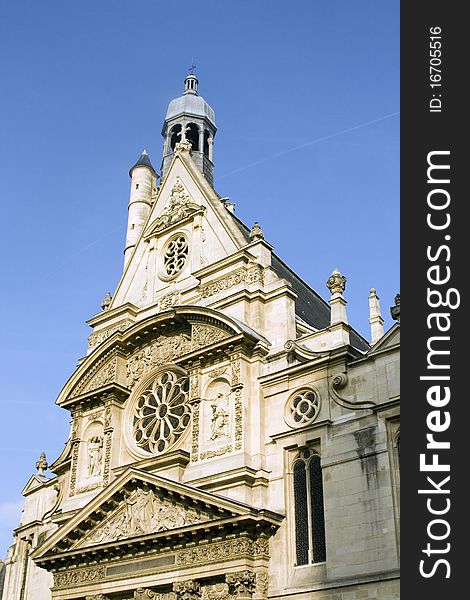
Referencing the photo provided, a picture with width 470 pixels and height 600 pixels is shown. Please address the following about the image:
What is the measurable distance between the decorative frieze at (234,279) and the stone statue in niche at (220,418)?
3.32m

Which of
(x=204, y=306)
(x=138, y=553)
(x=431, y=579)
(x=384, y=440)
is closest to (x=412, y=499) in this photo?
(x=431, y=579)

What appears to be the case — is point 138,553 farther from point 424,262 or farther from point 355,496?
point 424,262

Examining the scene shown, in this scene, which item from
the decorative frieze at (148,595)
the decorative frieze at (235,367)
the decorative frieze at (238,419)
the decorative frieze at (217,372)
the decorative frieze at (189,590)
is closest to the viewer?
the decorative frieze at (189,590)

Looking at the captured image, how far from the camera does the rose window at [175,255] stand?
24016 millimetres

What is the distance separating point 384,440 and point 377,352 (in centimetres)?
196

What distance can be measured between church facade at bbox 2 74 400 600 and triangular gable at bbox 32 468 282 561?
44mm

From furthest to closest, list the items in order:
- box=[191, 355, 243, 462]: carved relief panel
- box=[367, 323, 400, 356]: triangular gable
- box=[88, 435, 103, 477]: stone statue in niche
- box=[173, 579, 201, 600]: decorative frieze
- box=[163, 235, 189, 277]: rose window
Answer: box=[163, 235, 189, 277]: rose window
box=[88, 435, 103, 477]: stone statue in niche
box=[191, 355, 243, 462]: carved relief panel
box=[173, 579, 201, 600]: decorative frieze
box=[367, 323, 400, 356]: triangular gable

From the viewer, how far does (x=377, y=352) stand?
17531mm

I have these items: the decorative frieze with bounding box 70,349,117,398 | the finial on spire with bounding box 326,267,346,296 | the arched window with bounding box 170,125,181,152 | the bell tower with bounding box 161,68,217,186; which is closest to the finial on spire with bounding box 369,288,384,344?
the finial on spire with bounding box 326,267,346,296

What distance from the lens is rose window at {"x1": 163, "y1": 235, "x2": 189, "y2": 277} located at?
24.0 m

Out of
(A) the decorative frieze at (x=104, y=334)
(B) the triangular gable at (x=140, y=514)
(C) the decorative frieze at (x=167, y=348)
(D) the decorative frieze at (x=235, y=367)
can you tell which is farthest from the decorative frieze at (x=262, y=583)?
(A) the decorative frieze at (x=104, y=334)

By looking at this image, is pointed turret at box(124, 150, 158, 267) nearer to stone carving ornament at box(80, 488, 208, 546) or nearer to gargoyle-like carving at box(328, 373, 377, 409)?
stone carving ornament at box(80, 488, 208, 546)

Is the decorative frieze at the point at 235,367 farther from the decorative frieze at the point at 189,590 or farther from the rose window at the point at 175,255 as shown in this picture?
the rose window at the point at 175,255

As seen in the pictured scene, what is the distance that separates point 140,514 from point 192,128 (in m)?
17.1
